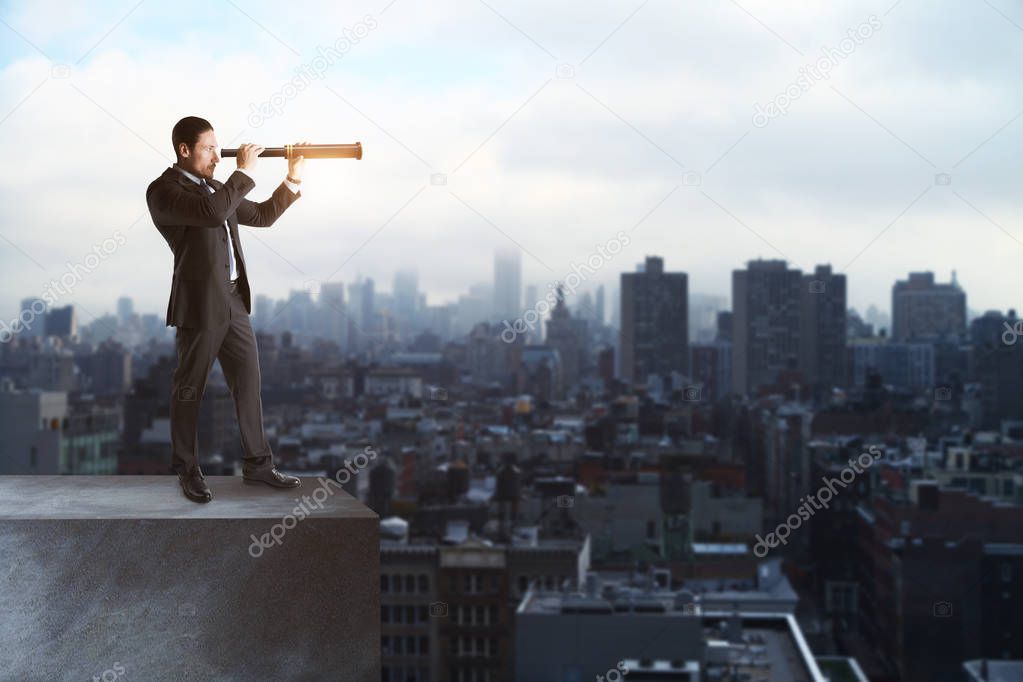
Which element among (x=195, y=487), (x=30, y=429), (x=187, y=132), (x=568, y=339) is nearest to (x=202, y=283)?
(x=187, y=132)

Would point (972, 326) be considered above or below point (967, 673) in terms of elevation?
above

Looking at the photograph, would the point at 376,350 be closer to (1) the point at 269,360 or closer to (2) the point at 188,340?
(1) the point at 269,360

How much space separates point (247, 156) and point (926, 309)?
1125 centimetres

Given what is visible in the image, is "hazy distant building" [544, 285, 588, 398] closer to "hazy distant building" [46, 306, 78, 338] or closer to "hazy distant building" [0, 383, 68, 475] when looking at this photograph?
"hazy distant building" [46, 306, 78, 338]

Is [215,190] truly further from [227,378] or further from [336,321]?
[336,321]

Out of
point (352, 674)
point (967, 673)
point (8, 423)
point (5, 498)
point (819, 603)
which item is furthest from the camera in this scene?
point (819, 603)

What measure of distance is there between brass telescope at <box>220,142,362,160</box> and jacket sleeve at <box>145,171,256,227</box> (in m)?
0.18

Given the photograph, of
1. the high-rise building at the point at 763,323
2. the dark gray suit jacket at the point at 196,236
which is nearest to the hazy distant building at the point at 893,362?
the high-rise building at the point at 763,323

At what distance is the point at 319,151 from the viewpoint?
9.43ft

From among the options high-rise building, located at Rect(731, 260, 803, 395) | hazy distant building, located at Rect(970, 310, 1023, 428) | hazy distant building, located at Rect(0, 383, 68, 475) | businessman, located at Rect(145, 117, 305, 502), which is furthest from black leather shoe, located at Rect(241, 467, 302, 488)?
high-rise building, located at Rect(731, 260, 803, 395)

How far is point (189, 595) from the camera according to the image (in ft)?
8.19

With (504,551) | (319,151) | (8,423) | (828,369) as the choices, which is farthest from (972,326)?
(319,151)

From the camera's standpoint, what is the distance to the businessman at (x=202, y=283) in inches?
106

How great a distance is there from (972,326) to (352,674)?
1092 centimetres
